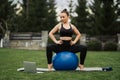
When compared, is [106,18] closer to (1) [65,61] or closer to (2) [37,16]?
(2) [37,16]

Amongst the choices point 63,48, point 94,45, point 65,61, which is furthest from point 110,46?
point 65,61

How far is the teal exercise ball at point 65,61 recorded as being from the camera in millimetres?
9691

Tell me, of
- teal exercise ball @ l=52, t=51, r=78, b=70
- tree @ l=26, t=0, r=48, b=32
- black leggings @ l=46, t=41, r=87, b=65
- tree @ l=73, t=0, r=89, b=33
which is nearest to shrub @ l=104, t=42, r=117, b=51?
tree @ l=73, t=0, r=89, b=33

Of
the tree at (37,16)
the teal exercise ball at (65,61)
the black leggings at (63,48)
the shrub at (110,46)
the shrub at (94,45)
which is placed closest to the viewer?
the teal exercise ball at (65,61)

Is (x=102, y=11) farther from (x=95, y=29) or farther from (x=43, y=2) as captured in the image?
(x=43, y=2)

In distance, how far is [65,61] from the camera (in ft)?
32.0

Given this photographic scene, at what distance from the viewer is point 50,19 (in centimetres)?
5150

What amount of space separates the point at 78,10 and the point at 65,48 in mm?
39968

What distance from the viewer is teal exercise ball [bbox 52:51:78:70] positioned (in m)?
9.69

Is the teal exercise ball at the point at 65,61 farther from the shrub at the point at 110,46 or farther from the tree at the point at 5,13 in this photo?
the tree at the point at 5,13

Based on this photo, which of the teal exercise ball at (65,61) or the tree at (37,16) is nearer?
the teal exercise ball at (65,61)

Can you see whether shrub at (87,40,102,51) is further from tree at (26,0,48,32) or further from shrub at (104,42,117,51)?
tree at (26,0,48,32)

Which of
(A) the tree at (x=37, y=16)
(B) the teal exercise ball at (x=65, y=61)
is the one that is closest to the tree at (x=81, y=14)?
(A) the tree at (x=37, y=16)

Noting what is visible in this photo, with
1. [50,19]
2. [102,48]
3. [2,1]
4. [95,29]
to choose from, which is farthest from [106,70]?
[50,19]
